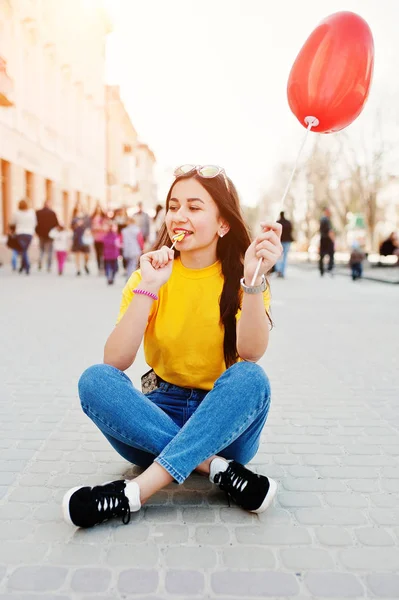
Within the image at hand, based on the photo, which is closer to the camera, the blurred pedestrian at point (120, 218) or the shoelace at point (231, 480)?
the shoelace at point (231, 480)

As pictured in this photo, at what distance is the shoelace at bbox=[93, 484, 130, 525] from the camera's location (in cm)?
235

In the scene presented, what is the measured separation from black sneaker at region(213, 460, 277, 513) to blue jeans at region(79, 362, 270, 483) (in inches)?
4.5

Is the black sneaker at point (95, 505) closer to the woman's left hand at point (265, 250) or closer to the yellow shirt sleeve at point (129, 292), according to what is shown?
the yellow shirt sleeve at point (129, 292)

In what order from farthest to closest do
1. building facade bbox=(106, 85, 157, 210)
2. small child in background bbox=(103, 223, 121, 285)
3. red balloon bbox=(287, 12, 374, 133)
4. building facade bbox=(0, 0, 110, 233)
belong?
building facade bbox=(106, 85, 157, 210) < building facade bbox=(0, 0, 110, 233) < small child in background bbox=(103, 223, 121, 285) < red balloon bbox=(287, 12, 374, 133)

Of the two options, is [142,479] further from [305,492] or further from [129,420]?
[305,492]

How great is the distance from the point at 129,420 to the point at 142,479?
0.24 metres

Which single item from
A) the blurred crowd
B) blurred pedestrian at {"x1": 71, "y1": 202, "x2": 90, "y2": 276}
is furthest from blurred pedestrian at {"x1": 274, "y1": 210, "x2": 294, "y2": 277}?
blurred pedestrian at {"x1": 71, "y1": 202, "x2": 90, "y2": 276}

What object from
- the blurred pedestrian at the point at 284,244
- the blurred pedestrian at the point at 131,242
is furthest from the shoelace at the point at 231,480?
the blurred pedestrian at the point at 284,244

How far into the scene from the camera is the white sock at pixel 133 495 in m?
2.39

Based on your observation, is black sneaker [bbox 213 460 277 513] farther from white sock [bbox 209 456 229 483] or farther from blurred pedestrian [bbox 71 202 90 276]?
blurred pedestrian [bbox 71 202 90 276]

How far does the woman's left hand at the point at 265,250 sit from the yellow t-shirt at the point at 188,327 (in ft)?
0.90

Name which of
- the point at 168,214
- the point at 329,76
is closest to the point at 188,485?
the point at 168,214

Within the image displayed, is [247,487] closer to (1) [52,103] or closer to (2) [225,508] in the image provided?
(2) [225,508]

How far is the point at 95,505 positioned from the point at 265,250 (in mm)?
1179
